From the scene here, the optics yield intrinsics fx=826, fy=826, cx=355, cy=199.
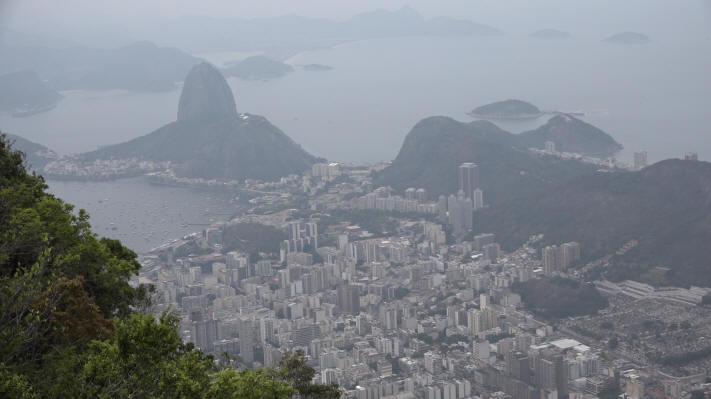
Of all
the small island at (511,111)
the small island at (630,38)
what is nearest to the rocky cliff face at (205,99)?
the small island at (511,111)

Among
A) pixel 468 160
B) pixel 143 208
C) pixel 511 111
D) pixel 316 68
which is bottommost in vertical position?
pixel 143 208

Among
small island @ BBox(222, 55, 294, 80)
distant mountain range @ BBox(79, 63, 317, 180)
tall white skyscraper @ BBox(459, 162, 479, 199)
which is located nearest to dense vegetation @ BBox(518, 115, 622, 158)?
tall white skyscraper @ BBox(459, 162, 479, 199)

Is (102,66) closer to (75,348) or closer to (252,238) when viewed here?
(252,238)

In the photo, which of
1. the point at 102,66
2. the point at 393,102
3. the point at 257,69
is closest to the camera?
the point at 393,102

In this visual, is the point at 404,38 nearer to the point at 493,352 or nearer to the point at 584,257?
the point at 584,257

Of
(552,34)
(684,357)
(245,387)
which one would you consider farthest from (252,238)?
(552,34)

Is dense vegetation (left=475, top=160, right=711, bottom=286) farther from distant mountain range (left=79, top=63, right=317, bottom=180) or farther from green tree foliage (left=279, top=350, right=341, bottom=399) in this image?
green tree foliage (left=279, top=350, right=341, bottom=399)

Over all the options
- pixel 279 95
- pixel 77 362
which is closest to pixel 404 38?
pixel 279 95
